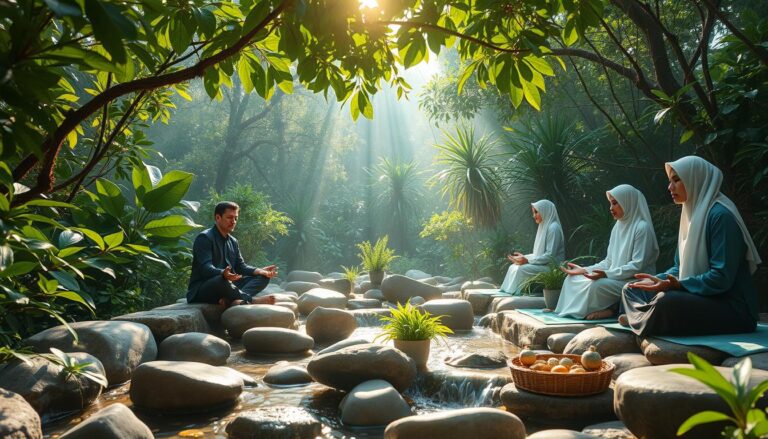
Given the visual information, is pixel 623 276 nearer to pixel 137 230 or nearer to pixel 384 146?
pixel 137 230

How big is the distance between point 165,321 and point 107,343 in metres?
0.86

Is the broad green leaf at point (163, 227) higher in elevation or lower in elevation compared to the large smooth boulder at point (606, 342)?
higher

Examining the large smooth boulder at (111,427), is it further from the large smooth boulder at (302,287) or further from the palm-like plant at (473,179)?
the palm-like plant at (473,179)

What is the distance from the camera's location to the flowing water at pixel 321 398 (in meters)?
3.32

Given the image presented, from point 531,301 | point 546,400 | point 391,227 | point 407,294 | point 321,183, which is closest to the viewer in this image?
point 546,400

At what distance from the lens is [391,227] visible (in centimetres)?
1892

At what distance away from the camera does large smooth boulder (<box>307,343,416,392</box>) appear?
3.94 m

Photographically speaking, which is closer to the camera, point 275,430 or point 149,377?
point 275,430

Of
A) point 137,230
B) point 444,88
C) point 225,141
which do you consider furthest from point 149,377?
point 225,141

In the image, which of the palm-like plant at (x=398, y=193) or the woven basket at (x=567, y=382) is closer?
the woven basket at (x=567, y=382)

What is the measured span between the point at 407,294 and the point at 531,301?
2663 mm

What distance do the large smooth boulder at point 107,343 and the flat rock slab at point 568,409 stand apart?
9.42 ft

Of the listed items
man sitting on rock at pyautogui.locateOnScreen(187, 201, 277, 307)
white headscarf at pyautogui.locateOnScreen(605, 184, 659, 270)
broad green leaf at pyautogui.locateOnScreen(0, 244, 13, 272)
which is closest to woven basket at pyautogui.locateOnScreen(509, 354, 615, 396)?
white headscarf at pyautogui.locateOnScreen(605, 184, 659, 270)

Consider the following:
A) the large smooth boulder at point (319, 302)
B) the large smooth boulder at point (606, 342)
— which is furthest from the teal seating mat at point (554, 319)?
the large smooth boulder at point (319, 302)
